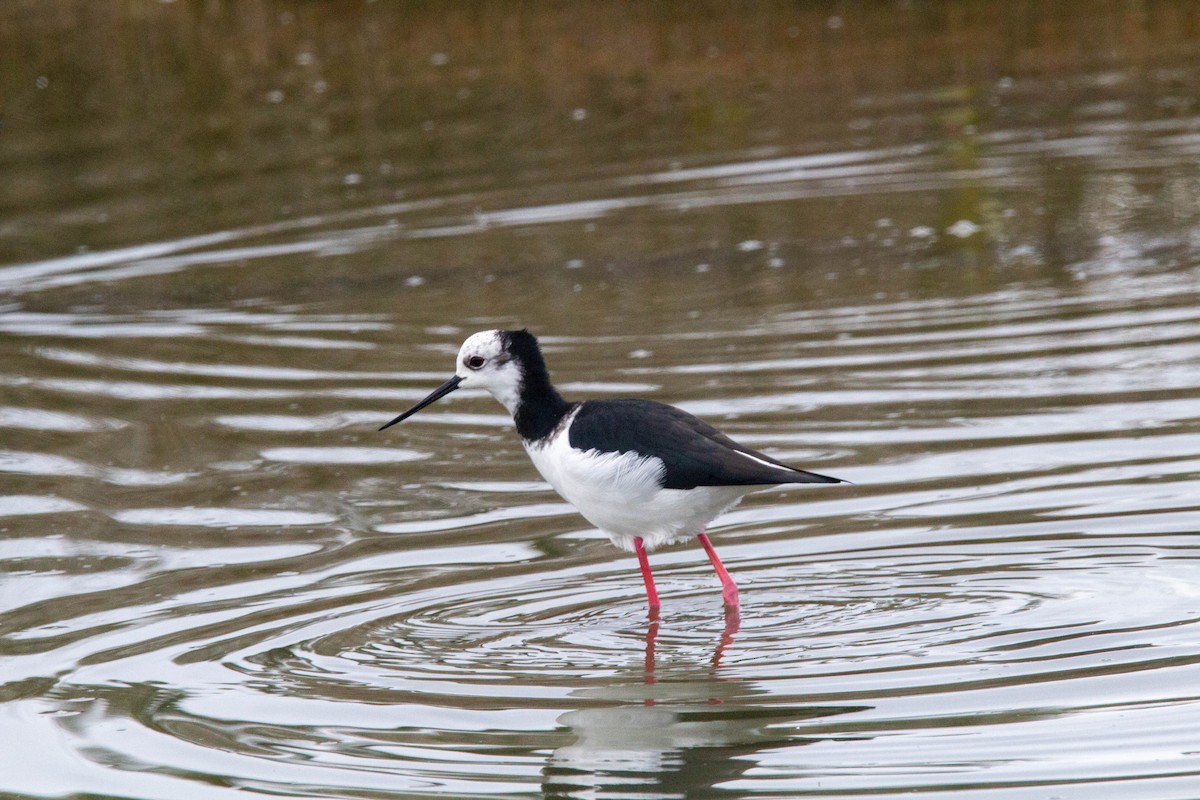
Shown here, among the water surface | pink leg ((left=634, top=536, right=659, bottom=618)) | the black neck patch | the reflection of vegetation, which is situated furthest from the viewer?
the reflection of vegetation

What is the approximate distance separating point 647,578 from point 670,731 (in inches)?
51.0

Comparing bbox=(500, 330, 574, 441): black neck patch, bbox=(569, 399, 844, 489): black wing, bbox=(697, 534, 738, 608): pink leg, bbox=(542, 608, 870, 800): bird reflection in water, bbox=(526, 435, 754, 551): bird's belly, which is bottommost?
bbox=(542, 608, 870, 800): bird reflection in water

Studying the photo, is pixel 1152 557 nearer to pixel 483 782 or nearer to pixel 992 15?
pixel 483 782

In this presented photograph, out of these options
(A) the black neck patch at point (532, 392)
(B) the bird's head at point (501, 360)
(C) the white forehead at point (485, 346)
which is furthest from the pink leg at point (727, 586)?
(C) the white forehead at point (485, 346)

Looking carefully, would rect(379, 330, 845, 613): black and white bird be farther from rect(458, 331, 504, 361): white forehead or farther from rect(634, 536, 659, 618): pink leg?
rect(458, 331, 504, 361): white forehead

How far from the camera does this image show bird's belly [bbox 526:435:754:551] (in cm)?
666

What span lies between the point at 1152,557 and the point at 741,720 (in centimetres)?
194

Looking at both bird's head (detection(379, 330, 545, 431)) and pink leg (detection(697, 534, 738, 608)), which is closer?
pink leg (detection(697, 534, 738, 608))

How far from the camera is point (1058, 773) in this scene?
16.4 ft

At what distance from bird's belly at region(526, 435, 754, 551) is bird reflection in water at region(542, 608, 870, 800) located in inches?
25.7

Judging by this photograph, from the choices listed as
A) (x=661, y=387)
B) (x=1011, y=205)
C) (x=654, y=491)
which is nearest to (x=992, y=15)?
(x=1011, y=205)

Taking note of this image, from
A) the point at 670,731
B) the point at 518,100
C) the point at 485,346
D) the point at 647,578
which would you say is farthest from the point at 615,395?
the point at 518,100

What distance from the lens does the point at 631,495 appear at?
6.70 m

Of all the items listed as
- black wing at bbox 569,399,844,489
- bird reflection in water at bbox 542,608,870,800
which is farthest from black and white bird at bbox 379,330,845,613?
bird reflection in water at bbox 542,608,870,800
